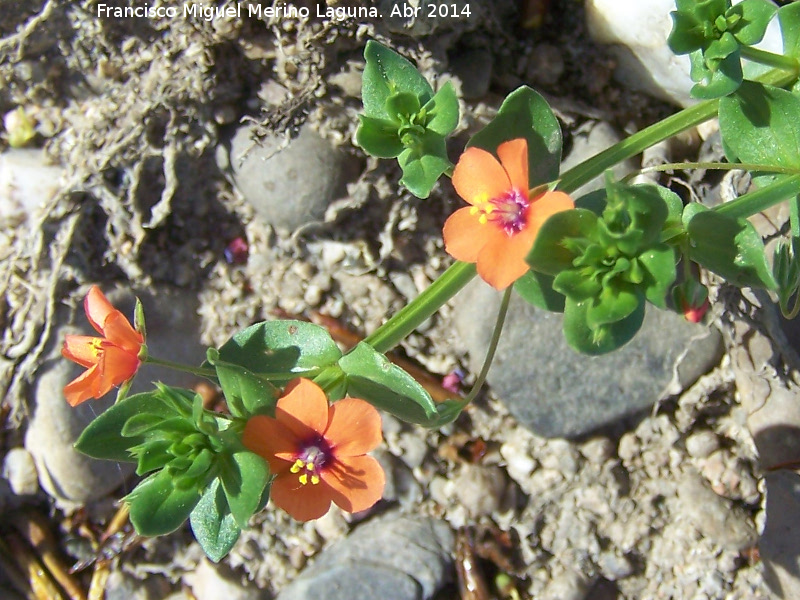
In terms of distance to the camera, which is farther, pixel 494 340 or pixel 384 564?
pixel 384 564

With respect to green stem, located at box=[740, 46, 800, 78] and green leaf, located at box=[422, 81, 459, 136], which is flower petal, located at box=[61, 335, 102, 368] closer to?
green leaf, located at box=[422, 81, 459, 136]

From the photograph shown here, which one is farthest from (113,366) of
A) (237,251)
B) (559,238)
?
(237,251)

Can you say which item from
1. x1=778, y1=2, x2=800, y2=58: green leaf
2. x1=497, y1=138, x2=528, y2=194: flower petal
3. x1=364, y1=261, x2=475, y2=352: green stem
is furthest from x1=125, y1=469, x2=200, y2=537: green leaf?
x1=778, y1=2, x2=800, y2=58: green leaf

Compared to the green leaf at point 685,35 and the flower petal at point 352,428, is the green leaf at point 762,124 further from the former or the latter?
the flower petal at point 352,428

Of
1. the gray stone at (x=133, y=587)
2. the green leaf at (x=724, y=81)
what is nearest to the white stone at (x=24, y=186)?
the gray stone at (x=133, y=587)

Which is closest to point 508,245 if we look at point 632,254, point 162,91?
point 632,254

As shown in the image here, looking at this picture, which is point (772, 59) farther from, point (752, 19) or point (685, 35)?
point (685, 35)
